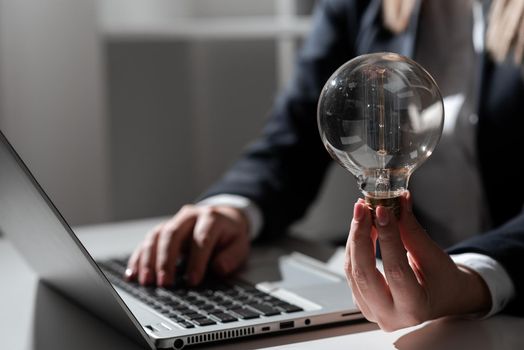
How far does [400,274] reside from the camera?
601 mm

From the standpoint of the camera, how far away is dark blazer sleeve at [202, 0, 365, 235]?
1.07 meters

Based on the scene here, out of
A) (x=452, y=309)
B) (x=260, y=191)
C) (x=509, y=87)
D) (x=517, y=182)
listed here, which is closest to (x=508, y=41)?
(x=509, y=87)

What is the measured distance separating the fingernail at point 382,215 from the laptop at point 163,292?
5.2 inches

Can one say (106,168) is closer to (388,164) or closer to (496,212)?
(496,212)

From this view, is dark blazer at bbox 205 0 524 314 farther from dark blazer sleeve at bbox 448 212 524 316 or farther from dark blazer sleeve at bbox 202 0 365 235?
dark blazer sleeve at bbox 448 212 524 316

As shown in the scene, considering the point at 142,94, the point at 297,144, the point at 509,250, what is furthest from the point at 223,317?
the point at 142,94

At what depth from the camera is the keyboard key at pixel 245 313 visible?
68cm

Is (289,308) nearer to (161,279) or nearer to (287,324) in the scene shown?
(287,324)

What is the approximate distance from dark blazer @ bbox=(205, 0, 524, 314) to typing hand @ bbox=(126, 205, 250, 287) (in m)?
0.12

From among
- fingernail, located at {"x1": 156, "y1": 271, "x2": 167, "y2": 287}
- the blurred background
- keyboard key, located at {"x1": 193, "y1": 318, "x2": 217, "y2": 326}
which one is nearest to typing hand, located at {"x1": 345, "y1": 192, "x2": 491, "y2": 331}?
keyboard key, located at {"x1": 193, "y1": 318, "x2": 217, "y2": 326}

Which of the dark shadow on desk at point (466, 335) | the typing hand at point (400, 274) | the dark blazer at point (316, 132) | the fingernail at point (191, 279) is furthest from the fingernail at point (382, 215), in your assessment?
the dark blazer at point (316, 132)

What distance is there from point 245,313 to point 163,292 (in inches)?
4.4

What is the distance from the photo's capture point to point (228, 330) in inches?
25.8

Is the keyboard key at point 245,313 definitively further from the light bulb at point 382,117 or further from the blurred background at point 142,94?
the blurred background at point 142,94
